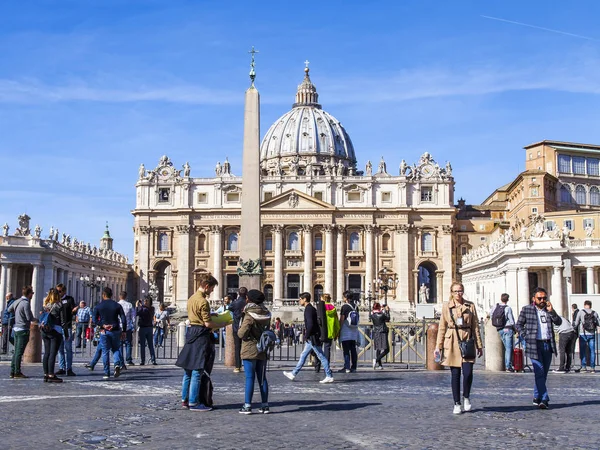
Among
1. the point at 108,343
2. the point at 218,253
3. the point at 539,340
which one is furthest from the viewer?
the point at 218,253

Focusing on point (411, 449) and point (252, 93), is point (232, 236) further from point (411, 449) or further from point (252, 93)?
point (411, 449)

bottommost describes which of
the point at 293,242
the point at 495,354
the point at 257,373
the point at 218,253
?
the point at 495,354

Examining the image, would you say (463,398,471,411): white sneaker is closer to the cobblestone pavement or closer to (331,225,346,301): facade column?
the cobblestone pavement

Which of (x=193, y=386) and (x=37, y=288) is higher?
(x=37, y=288)

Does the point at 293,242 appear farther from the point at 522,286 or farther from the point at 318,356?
the point at 318,356

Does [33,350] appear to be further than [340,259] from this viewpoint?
No

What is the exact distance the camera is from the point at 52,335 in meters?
14.1

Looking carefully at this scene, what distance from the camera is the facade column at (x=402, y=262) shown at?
76562 mm

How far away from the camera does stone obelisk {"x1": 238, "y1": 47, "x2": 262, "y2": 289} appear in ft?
71.5

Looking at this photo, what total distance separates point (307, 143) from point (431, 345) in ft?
305

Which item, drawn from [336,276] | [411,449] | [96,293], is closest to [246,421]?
[411,449]

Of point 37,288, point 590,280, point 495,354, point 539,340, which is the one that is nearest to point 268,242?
point 37,288

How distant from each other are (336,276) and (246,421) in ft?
227

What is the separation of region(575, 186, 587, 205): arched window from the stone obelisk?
51250mm
